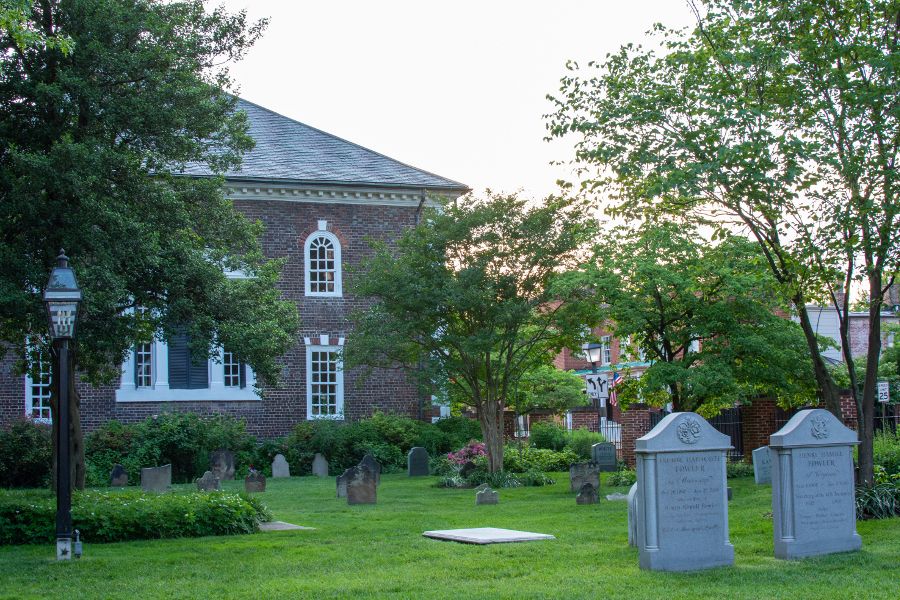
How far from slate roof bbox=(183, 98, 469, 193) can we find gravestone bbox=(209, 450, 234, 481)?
26.1 feet

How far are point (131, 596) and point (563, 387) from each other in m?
40.5

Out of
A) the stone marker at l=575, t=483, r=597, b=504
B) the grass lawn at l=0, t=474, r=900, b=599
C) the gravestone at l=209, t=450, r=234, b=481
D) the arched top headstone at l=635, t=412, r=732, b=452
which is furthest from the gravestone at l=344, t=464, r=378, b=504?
the arched top headstone at l=635, t=412, r=732, b=452

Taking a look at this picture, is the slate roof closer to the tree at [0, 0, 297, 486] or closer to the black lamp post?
the tree at [0, 0, 297, 486]

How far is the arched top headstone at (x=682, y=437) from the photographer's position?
1039cm

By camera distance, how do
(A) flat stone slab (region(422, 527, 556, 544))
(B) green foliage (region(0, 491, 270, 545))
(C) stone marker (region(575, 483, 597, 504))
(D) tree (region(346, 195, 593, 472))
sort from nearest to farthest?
(A) flat stone slab (region(422, 527, 556, 544)), (B) green foliage (region(0, 491, 270, 545)), (C) stone marker (region(575, 483, 597, 504)), (D) tree (region(346, 195, 593, 472))

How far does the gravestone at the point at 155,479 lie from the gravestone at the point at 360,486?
5.07m

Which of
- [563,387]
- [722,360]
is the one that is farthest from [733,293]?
[563,387]

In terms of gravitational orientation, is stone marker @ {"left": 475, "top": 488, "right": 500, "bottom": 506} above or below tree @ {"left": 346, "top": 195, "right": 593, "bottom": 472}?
below

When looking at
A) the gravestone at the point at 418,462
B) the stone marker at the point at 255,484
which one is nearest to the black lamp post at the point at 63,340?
the stone marker at the point at 255,484

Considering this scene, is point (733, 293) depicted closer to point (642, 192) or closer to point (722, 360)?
point (722, 360)

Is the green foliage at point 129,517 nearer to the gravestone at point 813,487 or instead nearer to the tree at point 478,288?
the gravestone at point 813,487

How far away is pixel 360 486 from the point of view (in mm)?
19109

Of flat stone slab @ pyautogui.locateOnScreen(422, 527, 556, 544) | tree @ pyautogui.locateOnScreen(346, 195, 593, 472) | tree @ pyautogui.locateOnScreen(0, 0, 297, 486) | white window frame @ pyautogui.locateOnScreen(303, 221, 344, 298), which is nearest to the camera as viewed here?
flat stone slab @ pyautogui.locateOnScreen(422, 527, 556, 544)

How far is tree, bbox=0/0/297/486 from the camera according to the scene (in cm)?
1448
